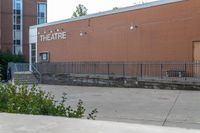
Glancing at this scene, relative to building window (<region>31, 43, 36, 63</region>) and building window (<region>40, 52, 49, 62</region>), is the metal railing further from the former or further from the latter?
building window (<region>31, 43, 36, 63</region>)

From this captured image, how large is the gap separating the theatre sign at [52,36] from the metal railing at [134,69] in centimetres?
347

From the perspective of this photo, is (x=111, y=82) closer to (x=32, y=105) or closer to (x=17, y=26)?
(x=32, y=105)

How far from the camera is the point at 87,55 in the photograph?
35062mm

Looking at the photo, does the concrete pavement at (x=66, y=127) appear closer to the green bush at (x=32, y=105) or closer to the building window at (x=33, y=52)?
the green bush at (x=32, y=105)

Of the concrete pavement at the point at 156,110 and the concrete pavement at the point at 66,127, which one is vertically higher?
the concrete pavement at the point at 66,127

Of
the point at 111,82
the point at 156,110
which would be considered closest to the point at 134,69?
the point at 111,82

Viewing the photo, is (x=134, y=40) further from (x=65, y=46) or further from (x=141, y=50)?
(x=65, y=46)

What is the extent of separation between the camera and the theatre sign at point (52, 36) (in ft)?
128

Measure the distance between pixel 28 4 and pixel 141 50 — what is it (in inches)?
1410

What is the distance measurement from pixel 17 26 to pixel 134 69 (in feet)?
113

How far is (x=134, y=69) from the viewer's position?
29344 mm

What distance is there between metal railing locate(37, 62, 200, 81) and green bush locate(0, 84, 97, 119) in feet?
49.5

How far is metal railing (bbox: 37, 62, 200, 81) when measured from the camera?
24.6 m

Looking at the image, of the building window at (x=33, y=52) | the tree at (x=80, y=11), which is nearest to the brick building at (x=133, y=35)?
the building window at (x=33, y=52)
